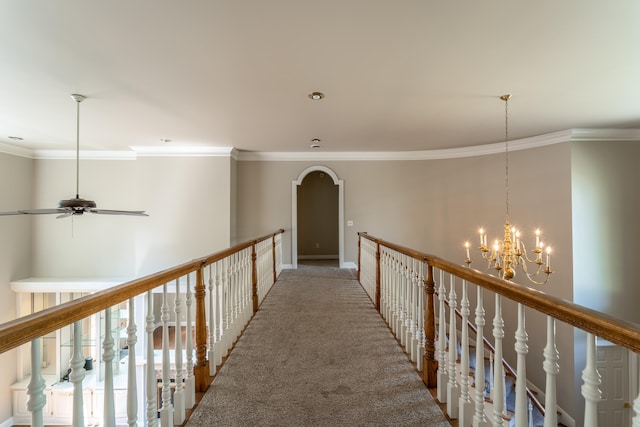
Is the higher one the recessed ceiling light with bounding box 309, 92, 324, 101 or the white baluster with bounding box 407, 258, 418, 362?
the recessed ceiling light with bounding box 309, 92, 324, 101

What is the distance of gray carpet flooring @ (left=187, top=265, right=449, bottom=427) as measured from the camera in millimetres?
1904

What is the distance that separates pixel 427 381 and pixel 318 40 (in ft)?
A: 8.87

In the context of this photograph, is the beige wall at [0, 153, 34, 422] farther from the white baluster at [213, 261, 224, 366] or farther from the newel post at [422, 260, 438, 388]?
the newel post at [422, 260, 438, 388]

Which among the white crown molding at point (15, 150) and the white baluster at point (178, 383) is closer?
the white baluster at point (178, 383)

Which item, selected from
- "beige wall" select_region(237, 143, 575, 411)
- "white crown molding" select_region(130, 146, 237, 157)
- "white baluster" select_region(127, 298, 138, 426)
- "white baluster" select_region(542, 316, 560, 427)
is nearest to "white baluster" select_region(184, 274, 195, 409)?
"white baluster" select_region(127, 298, 138, 426)

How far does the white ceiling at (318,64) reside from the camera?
2.13 meters

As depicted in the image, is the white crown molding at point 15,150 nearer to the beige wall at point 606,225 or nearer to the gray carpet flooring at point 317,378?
the gray carpet flooring at point 317,378

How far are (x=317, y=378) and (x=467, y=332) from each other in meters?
1.22

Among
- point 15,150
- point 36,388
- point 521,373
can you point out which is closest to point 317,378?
point 521,373

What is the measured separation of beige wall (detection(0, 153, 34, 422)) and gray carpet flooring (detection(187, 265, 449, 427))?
5.77m

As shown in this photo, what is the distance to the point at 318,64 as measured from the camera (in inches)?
112

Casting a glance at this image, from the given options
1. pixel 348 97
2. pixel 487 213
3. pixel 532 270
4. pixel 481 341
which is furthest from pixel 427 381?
pixel 487 213

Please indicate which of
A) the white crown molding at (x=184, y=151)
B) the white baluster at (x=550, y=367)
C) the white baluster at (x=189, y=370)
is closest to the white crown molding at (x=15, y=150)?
the white crown molding at (x=184, y=151)

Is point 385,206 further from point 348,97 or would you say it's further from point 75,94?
point 75,94
